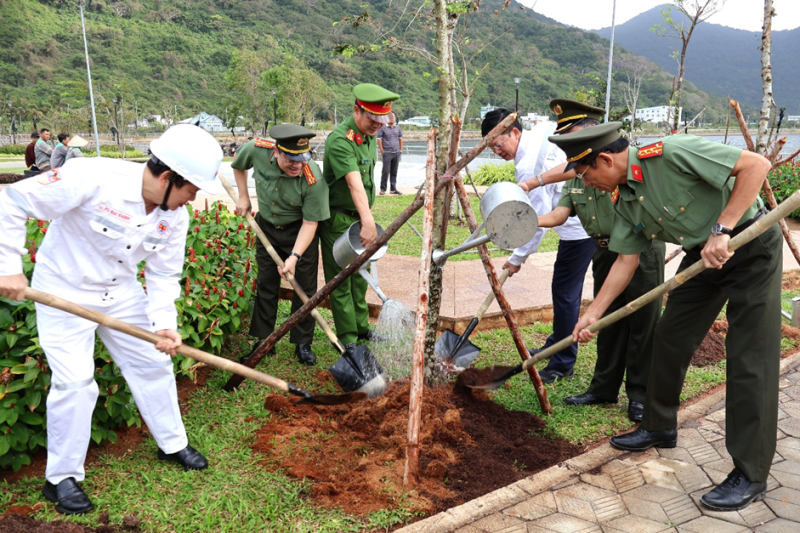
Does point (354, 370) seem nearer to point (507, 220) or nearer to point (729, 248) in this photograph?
point (507, 220)

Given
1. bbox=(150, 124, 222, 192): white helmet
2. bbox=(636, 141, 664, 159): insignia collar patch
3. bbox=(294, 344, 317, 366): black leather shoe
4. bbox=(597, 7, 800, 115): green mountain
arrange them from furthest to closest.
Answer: bbox=(597, 7, 800, 115): green mountain → bbox=(294, 344, 317, 366): black leather shoe → bbox=(636, 141, 664, 159): insignia collar patch → bbox=(150, 124, 222, 192): white helmet

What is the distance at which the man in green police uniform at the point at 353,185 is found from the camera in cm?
383

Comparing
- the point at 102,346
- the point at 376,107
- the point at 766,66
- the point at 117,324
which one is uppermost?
the point at 766,66

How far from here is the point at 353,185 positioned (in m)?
3.90

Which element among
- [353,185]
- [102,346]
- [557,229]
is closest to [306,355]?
[353,185]

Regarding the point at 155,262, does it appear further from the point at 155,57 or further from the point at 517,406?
the point at 155,57

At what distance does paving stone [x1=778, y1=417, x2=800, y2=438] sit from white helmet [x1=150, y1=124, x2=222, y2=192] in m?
3.48

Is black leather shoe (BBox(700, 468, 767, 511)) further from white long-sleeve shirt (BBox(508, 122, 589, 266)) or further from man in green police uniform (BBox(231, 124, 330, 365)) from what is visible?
man in green police uniform (BBox(231, 124, 330, 365))

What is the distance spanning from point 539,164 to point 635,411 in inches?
67.1

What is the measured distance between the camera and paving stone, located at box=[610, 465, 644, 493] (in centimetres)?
279

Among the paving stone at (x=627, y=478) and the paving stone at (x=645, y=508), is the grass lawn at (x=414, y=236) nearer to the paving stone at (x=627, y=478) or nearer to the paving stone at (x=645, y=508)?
the paving stone at (x=627, y=478)

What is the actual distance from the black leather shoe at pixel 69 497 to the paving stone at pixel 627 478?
2476 mm

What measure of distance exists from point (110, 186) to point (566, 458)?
2637 millimetres

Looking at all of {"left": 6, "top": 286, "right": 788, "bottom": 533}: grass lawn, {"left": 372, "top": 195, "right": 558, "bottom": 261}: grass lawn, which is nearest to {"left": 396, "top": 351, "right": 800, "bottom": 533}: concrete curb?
{"left": 6, "top": 286, "right": 788, "bottom": 533}: grass lawn
